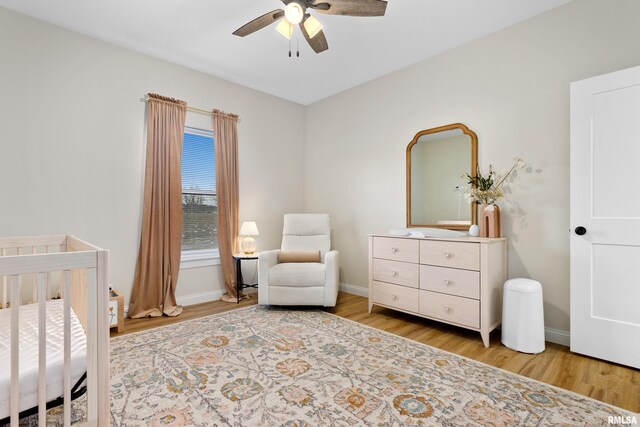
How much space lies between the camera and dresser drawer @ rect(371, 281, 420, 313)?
2906 millimetres

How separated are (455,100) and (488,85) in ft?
1.02

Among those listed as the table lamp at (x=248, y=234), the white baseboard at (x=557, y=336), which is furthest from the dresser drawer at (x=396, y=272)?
the table lamp at (x=248, y=234)

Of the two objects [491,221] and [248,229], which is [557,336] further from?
[248,229]

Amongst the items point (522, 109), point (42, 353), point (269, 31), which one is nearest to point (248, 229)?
point (269, 31)

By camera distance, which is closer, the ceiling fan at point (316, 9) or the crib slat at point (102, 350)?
the crib slat at point (102, 350)

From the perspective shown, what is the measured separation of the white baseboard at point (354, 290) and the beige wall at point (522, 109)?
0.75 meters

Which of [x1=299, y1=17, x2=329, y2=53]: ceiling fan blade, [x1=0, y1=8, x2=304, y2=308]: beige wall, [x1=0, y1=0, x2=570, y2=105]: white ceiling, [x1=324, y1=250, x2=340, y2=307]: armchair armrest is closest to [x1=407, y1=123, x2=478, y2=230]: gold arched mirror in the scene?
[x1=0, y1=0, x2=570, y2=105]: white ceiling

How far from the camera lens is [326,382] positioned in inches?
74.3

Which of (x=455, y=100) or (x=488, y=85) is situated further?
(x=455, y=100)

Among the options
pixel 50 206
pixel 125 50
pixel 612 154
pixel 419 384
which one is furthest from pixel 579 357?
pixel 125 50

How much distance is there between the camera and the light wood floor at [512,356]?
6.00 feet

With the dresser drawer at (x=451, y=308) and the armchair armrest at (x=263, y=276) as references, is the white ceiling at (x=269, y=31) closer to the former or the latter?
the armchair armrest at (x=263, y=276)

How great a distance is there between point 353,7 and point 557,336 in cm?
290

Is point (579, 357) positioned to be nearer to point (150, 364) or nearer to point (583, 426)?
point (583, 426)
